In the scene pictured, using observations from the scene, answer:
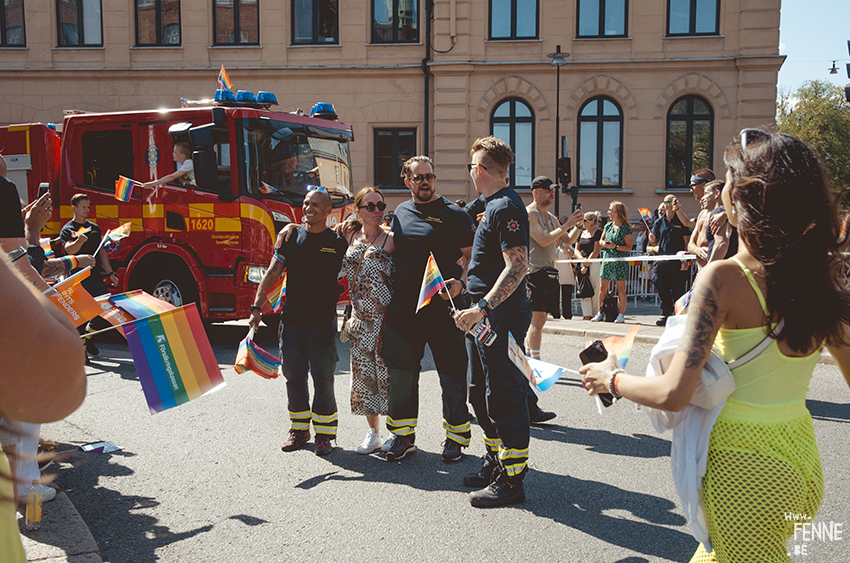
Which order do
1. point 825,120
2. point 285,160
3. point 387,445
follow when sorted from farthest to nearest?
point 825,120 < point 285,160 < point 387,445

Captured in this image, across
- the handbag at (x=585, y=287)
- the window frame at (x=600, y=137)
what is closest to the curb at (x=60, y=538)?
the handbag at (x=585, y=287)

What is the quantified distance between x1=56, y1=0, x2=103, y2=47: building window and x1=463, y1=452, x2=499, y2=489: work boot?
2178cm

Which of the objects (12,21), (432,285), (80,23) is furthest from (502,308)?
(12,21)

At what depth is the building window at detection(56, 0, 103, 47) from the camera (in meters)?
21.2

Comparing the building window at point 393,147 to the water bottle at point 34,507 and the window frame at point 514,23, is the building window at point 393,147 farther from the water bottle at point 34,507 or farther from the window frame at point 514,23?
the water bottle at point 34,507

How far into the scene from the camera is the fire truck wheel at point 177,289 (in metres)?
8.99

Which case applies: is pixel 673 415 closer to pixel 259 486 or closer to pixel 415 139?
pixel 259 486

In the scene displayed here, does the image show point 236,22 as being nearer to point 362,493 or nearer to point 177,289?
point 177,289

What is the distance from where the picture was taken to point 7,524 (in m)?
1.08

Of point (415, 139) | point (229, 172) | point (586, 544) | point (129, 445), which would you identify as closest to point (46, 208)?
point (129, 445)

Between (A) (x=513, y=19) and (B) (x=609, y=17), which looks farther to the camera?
(A) (x=513, y=19)

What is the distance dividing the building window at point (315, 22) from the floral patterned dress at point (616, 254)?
13.3 m

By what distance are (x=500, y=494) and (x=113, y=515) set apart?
2.19m

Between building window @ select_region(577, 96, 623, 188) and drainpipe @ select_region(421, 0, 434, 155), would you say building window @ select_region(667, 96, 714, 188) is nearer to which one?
building window @ select_region(577, 96, 623, 188)
